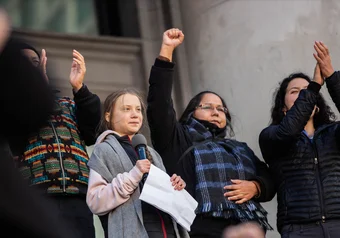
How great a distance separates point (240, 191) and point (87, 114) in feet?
3.47

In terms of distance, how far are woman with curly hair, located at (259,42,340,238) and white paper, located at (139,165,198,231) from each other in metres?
0.77

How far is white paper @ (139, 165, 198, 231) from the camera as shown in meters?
4.86

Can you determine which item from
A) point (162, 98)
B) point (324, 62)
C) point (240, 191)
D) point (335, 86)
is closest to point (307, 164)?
point (240, 191)

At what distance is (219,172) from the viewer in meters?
5.54

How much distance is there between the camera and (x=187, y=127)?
577 cm

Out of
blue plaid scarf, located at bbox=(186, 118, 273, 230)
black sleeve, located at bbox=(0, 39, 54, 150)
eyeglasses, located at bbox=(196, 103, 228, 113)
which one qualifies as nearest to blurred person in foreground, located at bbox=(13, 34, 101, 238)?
blue plaid scarf, located at bbox=(186, 118, 273, 230)

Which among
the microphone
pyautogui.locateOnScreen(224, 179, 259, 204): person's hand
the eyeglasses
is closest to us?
the microphone

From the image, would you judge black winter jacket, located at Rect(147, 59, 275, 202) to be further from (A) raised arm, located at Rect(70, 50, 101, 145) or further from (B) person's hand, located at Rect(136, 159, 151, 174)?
(B) person's hand, located at Rect(136, 159, 151, 174)

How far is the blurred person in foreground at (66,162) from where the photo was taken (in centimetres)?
516

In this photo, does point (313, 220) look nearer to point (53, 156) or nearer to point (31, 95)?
point (53, 156)

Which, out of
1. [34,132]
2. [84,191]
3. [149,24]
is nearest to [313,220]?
[84,191]

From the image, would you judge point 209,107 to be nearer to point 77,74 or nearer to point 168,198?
point 77,74

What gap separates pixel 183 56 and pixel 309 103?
328cm

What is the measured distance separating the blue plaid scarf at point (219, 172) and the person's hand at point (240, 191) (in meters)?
0.03
